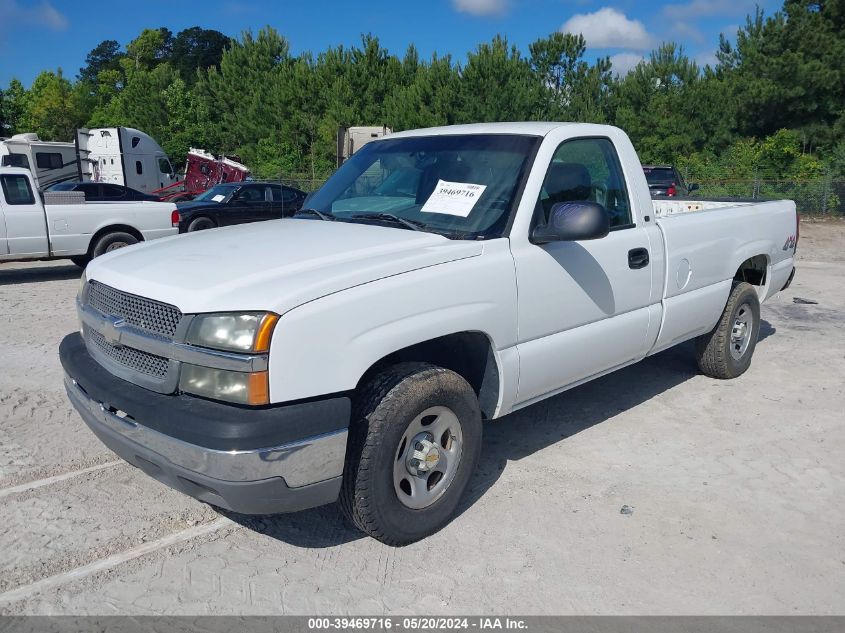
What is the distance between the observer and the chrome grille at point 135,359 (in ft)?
9.93

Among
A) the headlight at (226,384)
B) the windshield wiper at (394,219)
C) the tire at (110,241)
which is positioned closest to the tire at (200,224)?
the tire at (110,241)

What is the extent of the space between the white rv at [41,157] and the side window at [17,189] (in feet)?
48.1

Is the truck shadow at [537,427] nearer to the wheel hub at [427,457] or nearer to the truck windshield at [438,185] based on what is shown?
the wheel hub at [427,457]

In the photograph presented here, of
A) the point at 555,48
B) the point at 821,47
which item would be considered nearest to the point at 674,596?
the point at 821,47

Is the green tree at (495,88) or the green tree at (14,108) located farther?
the green tree at (14,108)

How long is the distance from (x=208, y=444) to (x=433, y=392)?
3.34 feet

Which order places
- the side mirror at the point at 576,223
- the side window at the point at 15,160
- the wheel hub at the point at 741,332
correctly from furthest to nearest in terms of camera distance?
1. the side window at the point at 15,160
2. the wheel hub at the point at 741,332
3. the side mirror at the point at 576,223

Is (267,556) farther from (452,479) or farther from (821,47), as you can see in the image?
(821,47)

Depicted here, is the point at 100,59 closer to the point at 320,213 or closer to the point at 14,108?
the point at 14,108

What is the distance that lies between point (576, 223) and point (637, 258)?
102 centimetres

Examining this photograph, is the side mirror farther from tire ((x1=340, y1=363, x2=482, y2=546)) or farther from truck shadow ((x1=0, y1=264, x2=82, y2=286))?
truck shadow ((x1=0, y1=264, x2=82, y2=286))

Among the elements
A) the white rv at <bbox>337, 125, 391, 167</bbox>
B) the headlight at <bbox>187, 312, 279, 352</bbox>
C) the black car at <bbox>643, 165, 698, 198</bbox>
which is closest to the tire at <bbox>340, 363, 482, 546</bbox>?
the headlight at <bbox>187, 312, 279, 352</bbox>

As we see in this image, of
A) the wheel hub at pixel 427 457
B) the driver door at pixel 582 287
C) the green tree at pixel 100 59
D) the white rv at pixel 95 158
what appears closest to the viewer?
the wheel hub at pixel 427 457

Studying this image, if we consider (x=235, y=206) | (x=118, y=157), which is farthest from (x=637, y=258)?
(x=118, y=157)
